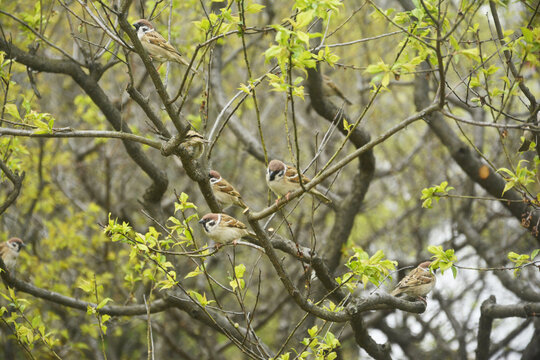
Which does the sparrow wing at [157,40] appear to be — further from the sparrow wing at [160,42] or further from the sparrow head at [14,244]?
the sparrow head at [14,244]

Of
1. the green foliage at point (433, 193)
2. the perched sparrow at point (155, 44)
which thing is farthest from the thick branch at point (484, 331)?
the perched sparrow at point (155, 44)

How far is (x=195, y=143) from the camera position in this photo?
486cm

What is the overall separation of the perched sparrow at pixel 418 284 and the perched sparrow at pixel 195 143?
281cm

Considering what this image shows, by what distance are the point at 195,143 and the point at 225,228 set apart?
0.79 metres

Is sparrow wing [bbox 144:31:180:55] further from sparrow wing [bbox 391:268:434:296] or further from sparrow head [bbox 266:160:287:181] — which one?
sparrow wing [bbox 391:268:434:296]

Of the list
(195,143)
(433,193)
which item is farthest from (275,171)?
(433,193)

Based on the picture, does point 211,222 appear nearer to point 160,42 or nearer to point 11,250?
point 160,42

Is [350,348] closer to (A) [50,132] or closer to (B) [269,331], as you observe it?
(B) [269,331]

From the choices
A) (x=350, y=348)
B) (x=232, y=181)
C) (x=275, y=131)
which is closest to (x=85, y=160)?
(x=232, y=181)

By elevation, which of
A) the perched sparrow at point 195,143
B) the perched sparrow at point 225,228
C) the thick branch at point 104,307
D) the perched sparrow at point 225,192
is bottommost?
the thick branch at point 104,307

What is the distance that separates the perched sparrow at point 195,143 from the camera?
4.75 metres

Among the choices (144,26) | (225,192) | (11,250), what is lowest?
(11,250)

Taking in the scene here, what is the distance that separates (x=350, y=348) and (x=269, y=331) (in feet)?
7.80

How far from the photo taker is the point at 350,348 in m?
11.9
